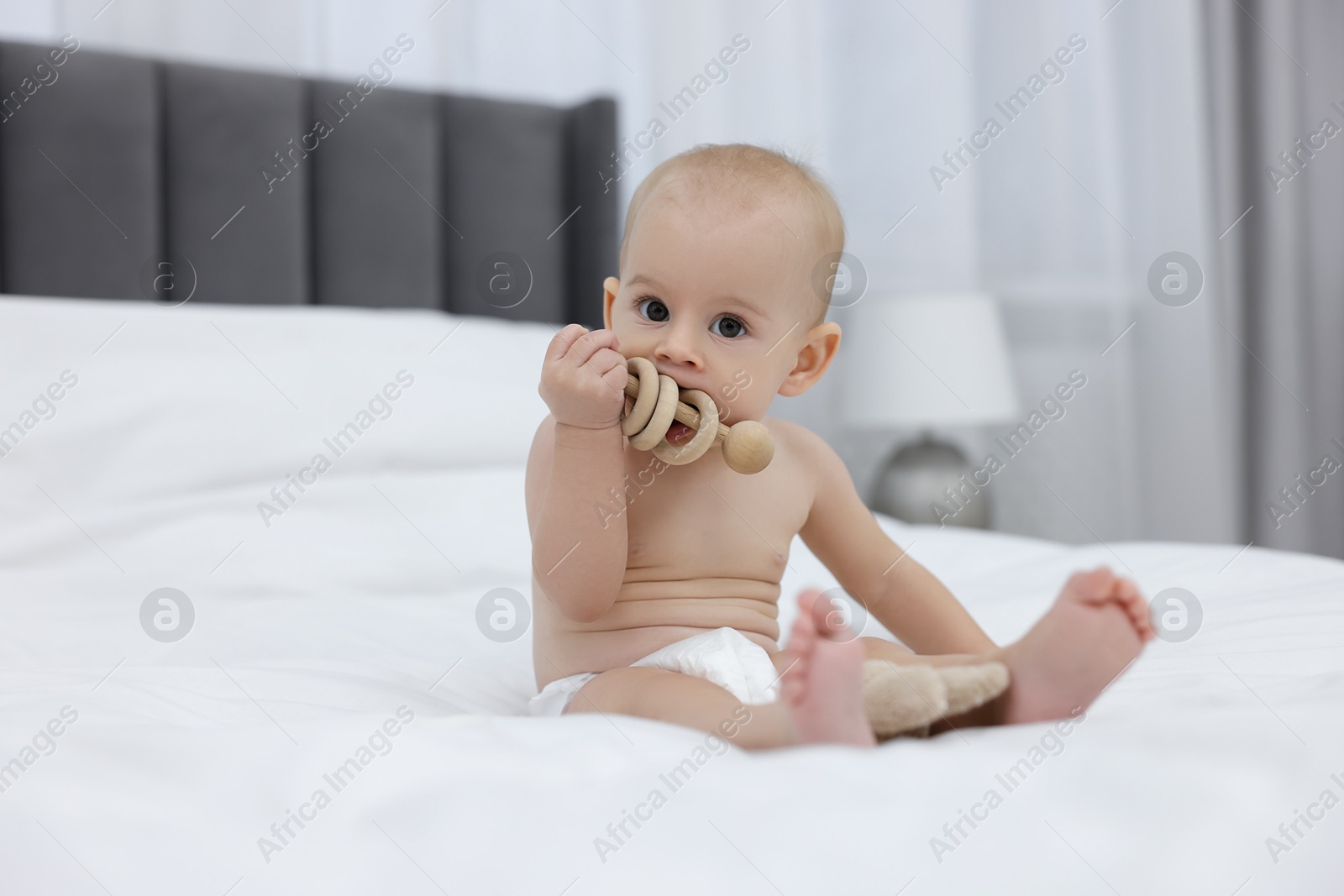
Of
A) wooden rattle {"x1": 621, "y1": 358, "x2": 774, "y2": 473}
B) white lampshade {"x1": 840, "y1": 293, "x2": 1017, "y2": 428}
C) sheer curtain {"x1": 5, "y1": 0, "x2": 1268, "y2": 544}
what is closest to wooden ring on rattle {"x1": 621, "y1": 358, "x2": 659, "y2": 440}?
wooden rattle {"x1": 621, "y1": 358, "x2": 774, "y2": 473}

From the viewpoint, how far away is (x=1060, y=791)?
0.47m

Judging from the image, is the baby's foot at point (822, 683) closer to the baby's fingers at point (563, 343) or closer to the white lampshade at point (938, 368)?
the baby's fingers at point (563, 343)

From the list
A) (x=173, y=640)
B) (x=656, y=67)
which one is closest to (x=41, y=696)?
(x=173, y=640)

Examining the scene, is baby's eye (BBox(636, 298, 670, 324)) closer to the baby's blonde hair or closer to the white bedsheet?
the baby's blonde hair

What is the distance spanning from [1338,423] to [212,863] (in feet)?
9.08

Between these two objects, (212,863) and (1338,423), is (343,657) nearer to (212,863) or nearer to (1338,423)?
(212,863)

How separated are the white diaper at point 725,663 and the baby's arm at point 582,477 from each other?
2.5 inches

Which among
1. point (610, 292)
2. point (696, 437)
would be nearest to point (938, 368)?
point (610, 292)

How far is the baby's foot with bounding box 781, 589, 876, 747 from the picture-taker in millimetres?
518

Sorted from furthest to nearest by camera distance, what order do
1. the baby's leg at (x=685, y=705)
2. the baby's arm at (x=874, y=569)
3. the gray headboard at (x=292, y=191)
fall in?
the gray headboard at (x=292, y=191)
the baby's arm at (x=874, y=569)
the baby's leg at (x=685, y=705)

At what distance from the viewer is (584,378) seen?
689mm

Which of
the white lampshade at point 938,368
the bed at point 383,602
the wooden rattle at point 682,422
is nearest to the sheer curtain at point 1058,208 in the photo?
the white lampshade at point 938,368

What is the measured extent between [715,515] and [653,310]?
0.60 ft

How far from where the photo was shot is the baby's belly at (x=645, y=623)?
2.66ft
